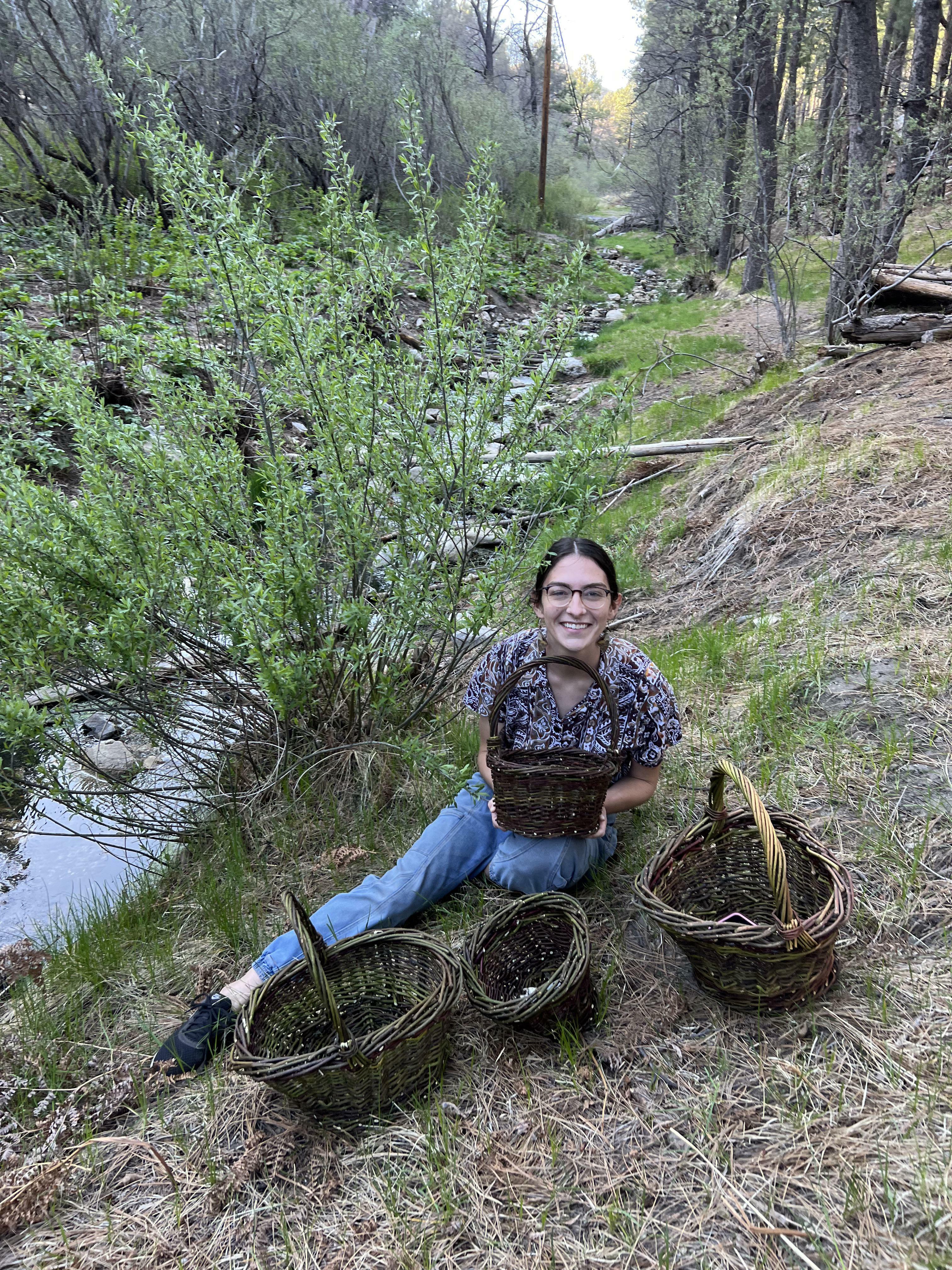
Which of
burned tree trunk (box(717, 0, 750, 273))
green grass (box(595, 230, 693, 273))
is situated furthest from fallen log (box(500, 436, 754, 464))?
green grass (box(595, 230, 693, 273))

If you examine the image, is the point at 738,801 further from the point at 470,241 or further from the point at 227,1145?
the point at 470,241

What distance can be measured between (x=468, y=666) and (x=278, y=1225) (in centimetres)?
223

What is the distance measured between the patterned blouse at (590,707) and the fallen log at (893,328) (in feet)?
16.7

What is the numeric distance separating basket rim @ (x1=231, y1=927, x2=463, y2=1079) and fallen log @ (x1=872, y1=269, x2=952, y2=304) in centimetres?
650

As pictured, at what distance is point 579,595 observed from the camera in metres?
2.40

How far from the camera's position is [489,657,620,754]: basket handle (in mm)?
2289

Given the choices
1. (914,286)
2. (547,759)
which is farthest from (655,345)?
(547,759)

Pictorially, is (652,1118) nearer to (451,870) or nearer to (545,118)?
(451,870)

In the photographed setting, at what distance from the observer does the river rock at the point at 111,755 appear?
160 inches

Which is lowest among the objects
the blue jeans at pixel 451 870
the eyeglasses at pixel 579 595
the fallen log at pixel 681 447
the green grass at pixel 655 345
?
the blue jeans at pixel 451 870

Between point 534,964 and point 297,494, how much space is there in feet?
5.71

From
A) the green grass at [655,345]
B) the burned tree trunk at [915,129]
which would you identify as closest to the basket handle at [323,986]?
the green grass at [655,345]

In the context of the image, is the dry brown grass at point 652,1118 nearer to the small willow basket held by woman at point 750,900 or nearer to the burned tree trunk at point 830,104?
the small willow basket held by woman at point 750,900

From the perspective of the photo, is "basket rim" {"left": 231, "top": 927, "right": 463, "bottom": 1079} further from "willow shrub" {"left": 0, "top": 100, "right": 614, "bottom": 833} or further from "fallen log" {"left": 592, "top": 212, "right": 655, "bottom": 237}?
"fallen log" {"left": 592, "top": 212, "right": 655, "bottom": 237}
